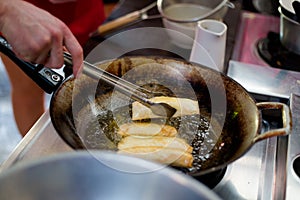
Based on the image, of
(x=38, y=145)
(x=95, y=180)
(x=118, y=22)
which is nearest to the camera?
(x=95, y=180)

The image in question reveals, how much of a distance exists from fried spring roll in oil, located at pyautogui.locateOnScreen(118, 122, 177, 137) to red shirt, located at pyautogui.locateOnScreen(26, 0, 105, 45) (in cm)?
72

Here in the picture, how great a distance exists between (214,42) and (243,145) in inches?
17.7

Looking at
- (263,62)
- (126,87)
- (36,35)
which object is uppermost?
(36,35)

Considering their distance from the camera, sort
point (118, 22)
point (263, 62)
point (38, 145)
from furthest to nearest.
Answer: point (118, 22) → point (263, 62) → point (38, 145)

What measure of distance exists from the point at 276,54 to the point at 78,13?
0.76 m

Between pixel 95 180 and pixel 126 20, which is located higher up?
pixel 95 180

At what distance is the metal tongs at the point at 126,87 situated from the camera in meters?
1.01

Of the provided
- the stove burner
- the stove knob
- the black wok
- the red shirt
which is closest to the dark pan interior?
the black wok

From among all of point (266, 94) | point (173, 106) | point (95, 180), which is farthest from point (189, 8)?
point (95, 180)

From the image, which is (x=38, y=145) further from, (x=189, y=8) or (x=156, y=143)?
(x=189, y=8)

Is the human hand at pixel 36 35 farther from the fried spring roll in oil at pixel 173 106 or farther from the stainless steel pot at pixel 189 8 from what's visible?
the stainless steel pot at pixel 189 8

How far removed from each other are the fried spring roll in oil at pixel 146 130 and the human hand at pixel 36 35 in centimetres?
17

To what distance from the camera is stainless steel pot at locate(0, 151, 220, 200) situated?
0.58 meters

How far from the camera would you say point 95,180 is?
2.07ft
